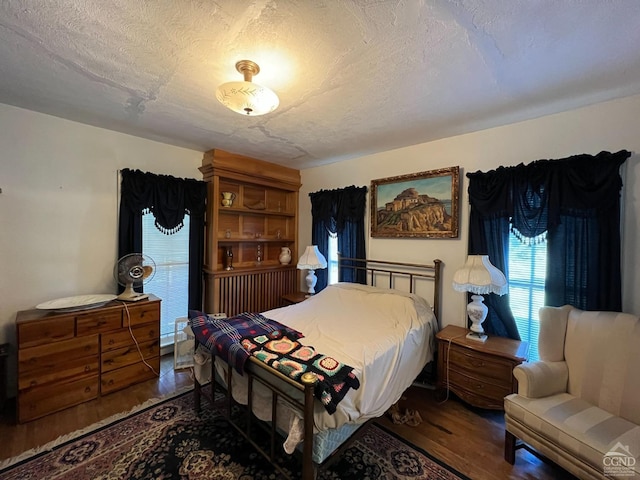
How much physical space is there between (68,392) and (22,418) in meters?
0.27

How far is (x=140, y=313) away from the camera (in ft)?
8.53

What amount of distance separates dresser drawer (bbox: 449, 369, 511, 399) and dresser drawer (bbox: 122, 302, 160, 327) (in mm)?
2872

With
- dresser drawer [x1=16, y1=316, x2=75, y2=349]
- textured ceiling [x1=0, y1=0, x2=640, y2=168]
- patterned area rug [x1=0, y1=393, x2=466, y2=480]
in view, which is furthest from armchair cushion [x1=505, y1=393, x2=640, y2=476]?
dresser drawer [x1=16, y1=316, x2=75, y2=349]

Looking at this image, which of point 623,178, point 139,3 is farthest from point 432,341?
point 139,3

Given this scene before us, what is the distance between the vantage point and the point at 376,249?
130 inches

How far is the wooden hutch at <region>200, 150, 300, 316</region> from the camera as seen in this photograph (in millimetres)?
3340

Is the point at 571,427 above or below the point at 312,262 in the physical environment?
below

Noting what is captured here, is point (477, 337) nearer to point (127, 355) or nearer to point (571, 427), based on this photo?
point (571, 427)

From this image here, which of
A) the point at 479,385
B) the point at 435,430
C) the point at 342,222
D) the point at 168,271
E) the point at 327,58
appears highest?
the point at 327,58

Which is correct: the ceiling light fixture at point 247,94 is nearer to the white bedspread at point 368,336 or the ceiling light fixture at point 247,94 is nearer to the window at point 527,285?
the white bedspread at point 368,336

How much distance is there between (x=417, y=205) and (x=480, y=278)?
3.39 ft

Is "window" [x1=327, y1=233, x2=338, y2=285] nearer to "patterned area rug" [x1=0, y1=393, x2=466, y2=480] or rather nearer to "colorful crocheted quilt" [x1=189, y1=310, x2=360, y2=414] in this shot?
"colorful crocheted quilt" [x1=189, y1=310, x2=360, y2=414]

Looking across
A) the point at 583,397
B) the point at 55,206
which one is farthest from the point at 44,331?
the point at 583,397

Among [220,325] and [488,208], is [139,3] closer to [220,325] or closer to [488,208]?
[220,325]
